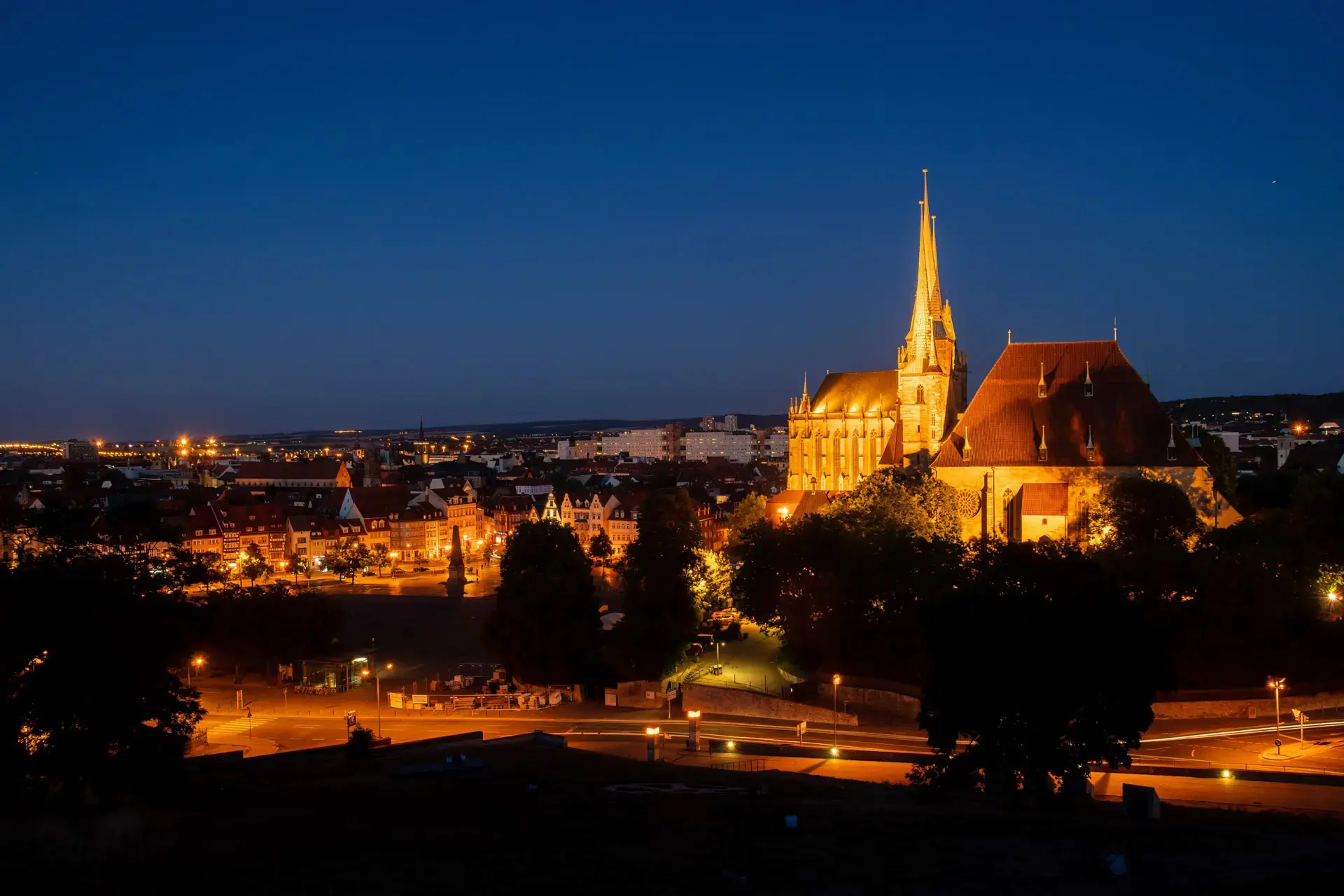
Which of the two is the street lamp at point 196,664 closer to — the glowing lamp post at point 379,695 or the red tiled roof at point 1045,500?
the glowing lamp post at point 379,695

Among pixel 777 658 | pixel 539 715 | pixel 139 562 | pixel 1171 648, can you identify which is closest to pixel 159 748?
pixel 139 562

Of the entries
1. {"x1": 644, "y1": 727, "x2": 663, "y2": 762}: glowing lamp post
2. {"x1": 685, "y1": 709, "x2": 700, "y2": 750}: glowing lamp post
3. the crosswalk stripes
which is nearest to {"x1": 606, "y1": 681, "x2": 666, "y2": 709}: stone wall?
{"x1": 685, "y1": 709, "x2": 700, "y2": 750}: glowing lamp post

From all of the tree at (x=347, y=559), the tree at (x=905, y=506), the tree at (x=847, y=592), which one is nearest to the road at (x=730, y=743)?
the tree at (x=847, y=592)

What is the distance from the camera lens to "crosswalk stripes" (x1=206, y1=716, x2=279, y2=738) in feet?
142

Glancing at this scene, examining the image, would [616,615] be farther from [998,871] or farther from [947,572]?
[998,871]

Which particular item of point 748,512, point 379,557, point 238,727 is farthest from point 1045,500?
point 379,557

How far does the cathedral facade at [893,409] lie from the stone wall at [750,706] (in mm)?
31554

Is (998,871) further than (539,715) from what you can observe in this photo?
No

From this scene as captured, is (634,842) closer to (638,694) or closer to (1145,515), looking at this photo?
(638,694)

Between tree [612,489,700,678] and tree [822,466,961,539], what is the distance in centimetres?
813

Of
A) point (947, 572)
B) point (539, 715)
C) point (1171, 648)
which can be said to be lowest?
point (539, 715)

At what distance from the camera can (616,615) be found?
66250 millimetres

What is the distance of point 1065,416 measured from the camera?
6225 cm

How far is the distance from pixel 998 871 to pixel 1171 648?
22943 mm
